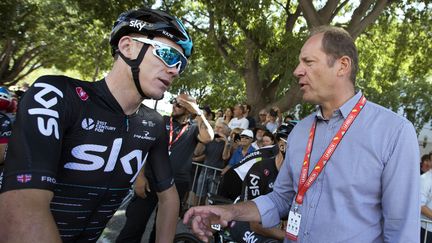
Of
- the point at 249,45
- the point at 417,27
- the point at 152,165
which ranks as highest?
the point at 417,27

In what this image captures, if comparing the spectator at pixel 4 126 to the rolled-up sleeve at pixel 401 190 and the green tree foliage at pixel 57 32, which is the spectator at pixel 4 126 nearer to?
the rolled-up sleeve at pixel 401 190

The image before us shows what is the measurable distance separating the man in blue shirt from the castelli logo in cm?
83

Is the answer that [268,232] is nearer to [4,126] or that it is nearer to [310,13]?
[4,126]

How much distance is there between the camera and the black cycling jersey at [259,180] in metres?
4.25

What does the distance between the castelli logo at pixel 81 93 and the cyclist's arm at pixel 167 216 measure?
2.51 ft

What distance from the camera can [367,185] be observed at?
6.61ft

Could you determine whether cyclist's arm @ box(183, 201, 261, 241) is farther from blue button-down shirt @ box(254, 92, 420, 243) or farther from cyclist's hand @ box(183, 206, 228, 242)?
blue button-down shirt @ box(254, 92, 420, 243)

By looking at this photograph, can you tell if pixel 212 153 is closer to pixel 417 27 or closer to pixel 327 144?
pixel 327 144

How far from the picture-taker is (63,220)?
1836mm

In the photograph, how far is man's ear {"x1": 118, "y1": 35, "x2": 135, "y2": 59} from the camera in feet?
6.36

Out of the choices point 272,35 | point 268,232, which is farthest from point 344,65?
point 272,35

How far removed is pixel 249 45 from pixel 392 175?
1190cm

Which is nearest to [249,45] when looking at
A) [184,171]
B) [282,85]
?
[282,85]

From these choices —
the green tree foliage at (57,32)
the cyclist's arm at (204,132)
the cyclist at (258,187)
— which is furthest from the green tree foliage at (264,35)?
the cyclist at (258,187)
